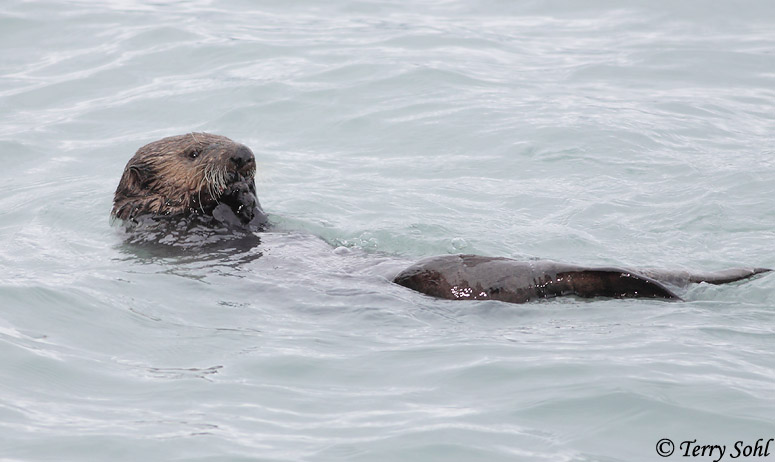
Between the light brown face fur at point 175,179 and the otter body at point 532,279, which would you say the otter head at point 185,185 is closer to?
the light brown face fur at point 175,179

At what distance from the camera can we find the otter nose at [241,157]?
6195mm

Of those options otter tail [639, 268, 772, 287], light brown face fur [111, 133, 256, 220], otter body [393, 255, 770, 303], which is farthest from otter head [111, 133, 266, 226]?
otter tail [639, 268, 772, 287]

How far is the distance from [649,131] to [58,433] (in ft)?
21.0

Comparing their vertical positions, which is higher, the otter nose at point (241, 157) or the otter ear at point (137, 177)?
the otter nose at point (241, 157)

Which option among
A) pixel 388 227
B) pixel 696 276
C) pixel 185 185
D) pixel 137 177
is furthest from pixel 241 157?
pixel 696 276

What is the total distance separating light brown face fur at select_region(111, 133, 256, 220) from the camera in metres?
6.32

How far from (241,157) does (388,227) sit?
4.24 feet

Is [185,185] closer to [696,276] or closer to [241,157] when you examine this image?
[241,157]

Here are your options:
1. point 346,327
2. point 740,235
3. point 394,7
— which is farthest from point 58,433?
point 394,7

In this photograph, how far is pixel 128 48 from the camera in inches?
452

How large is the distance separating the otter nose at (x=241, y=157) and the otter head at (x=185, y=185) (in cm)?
4

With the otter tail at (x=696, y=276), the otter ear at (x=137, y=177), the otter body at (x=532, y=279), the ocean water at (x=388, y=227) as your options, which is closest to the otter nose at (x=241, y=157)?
the ocean water at (x=388, y=227)

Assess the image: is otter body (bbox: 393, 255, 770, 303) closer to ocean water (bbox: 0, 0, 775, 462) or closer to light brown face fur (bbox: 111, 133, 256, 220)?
ocean water (bbox: 0, 0, 775, 462)

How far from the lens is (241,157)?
20.3ft
